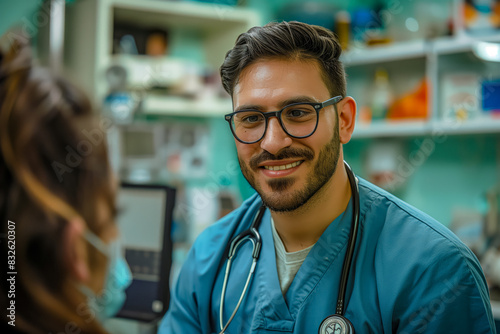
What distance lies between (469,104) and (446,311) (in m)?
1.48

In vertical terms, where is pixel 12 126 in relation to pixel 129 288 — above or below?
above

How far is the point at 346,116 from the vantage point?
1.06 m

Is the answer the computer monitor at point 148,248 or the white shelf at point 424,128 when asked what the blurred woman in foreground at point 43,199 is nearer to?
the computer monitor at point 148,248

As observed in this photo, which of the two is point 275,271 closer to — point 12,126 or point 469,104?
point 12,126

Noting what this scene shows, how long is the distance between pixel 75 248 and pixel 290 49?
23.5 inches

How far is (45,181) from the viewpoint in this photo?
0.53 meters

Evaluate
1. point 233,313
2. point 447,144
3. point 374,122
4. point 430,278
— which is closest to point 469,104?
point 447,144

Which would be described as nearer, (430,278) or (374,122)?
(430,278)

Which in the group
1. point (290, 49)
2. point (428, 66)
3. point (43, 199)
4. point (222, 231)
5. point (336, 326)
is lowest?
point (336, 326)

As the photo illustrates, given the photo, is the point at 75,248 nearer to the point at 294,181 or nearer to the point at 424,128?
the point at 294,181

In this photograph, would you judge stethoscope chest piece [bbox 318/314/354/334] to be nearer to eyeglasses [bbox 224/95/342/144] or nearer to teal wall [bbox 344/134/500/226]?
eyeglasses [bbox 224/95/342/144]

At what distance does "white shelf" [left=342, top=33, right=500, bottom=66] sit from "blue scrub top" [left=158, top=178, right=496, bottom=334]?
1237 millimetres

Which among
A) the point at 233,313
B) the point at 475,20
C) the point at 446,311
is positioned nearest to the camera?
the point at 446,311

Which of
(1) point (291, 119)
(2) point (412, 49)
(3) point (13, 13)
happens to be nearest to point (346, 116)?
(1) point (291, 119)
